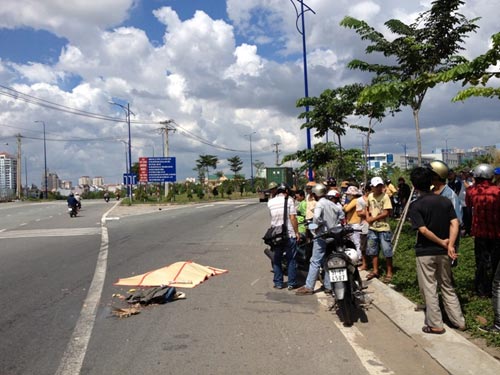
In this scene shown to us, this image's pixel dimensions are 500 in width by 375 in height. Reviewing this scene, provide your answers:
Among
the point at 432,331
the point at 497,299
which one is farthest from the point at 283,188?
the point at 497,299

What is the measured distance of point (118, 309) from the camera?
21.3 ft

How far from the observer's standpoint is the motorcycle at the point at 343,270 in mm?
5660

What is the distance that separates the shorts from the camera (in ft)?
25.6

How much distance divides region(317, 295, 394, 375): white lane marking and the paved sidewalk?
526 mm

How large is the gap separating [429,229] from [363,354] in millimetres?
1515

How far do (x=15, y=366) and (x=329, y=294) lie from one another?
4.30 metres

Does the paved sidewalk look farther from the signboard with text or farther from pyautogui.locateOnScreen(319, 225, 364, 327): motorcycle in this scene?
the signboard with text

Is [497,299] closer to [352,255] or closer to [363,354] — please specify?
[363,354]

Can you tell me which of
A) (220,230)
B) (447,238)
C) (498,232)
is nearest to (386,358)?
(447,238)

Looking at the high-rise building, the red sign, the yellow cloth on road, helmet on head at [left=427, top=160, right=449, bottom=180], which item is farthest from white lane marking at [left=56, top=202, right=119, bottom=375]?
the high-rise building

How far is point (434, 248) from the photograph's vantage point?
5133mm

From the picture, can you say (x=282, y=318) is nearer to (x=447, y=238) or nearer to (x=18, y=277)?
(x=447, y=238)

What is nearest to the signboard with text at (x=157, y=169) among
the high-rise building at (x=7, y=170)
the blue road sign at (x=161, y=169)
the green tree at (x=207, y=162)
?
the blue road sign at (x=161, y=169)

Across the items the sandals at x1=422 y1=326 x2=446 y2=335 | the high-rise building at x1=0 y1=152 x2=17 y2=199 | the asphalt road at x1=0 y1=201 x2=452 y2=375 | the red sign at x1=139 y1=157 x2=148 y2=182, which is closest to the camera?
the asphalt road at x1=0 y1=201 x2=452 y2=375
